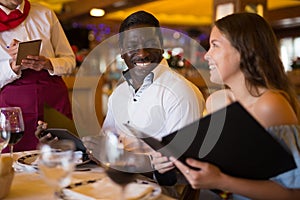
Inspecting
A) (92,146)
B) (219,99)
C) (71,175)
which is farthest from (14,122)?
(219,99)

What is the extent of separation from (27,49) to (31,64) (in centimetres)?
11

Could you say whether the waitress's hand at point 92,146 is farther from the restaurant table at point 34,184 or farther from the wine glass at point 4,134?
the wine glass at point 4,134

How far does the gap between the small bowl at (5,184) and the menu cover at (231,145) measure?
384 mm

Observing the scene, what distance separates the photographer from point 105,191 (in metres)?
1.17

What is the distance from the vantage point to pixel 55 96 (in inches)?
92.5

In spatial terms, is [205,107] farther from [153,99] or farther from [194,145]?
[194,145]

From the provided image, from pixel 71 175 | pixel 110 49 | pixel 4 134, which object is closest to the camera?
pixel 71 175

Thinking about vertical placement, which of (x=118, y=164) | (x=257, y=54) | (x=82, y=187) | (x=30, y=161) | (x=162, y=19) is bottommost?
(x=162, y=19)

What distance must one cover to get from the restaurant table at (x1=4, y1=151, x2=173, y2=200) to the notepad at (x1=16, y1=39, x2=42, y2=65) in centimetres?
67

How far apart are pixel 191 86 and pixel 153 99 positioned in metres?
0.15

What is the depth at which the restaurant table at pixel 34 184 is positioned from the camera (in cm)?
120

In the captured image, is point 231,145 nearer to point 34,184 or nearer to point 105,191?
point 105,191

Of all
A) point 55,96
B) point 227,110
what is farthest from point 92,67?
point 227,110

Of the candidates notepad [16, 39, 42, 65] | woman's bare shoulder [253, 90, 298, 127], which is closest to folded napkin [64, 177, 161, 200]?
woman's bare shoulder [253, 90, 298, 127]
